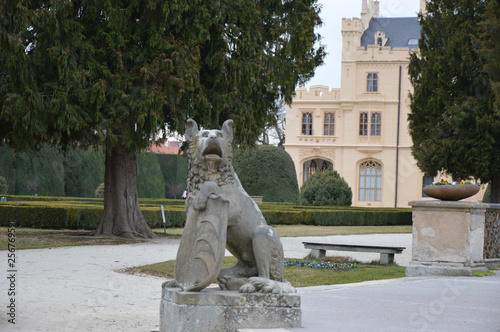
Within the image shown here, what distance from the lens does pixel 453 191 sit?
372 inches

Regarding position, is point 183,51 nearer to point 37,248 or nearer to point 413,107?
point 37,248

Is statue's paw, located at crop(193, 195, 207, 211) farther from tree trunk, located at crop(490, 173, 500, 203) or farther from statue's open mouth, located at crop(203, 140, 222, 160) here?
tree trunk, located at crop(490, 173, 500, 203)

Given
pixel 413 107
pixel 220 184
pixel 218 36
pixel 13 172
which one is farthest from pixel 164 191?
pixel 220 184

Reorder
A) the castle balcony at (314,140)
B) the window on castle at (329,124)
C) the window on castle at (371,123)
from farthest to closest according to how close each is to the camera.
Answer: the window on castle at (329,124)
the castle balcony at (314,140)
the window on castle at (371,123)

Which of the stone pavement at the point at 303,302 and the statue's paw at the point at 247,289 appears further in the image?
the stone pavement at the point at 303,302

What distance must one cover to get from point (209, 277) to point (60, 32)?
9958mm

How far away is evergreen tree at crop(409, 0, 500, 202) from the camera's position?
66.8 ft

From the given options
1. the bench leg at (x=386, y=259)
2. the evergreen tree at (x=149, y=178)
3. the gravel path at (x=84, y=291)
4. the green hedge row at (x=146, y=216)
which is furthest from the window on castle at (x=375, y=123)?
the bench leg at (x=386, y=259)

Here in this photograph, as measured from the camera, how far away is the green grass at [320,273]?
354 inches

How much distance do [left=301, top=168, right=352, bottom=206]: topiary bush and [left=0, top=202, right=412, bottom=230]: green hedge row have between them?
446cm

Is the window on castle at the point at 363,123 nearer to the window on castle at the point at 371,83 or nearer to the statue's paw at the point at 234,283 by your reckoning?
the window on castle at the point at 371,83

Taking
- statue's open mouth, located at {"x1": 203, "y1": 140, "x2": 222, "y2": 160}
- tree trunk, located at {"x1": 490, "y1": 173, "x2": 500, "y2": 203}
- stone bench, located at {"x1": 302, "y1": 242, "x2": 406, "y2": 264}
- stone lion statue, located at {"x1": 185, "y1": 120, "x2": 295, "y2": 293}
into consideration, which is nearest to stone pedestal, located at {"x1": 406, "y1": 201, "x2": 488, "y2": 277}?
stone bench, located at {"x1": 302, "y1": 242, "x2": 406, "y2": 264}

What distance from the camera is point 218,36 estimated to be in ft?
47.3

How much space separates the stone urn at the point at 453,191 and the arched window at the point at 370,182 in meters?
32.6
